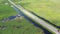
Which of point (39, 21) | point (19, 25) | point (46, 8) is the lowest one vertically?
point (19, 25)

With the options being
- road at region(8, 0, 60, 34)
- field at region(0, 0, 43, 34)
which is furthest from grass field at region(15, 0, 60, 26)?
field at region(0, 0, 43, 34)

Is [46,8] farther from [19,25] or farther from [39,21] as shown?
[19,25]

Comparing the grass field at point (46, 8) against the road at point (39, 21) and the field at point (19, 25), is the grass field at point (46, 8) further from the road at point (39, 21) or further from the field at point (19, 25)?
the field at point (19, 25)

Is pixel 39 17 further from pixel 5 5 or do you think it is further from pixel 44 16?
pixel 5 5

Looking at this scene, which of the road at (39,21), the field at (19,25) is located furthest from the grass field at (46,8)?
the field at (19,25)

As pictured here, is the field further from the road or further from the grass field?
the grass field

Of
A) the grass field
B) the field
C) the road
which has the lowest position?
the field

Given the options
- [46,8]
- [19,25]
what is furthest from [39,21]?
[46,8]

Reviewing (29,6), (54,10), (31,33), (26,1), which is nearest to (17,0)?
(26,1)
